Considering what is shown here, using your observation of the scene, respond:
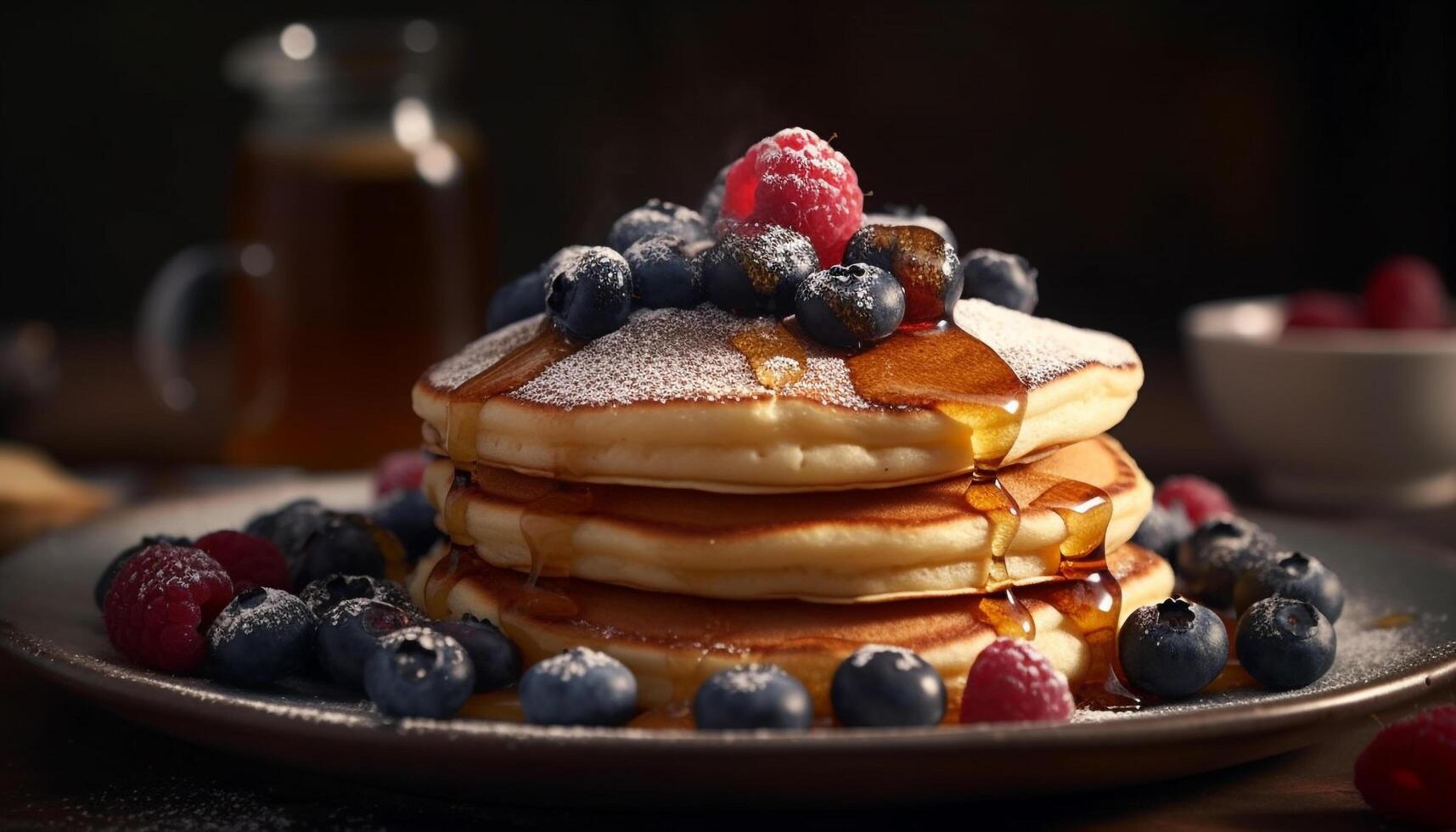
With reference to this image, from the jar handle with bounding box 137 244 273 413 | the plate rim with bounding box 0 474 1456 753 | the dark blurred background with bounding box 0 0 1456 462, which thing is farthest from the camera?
the dark blurred background with bounding box 0 0 1456 462

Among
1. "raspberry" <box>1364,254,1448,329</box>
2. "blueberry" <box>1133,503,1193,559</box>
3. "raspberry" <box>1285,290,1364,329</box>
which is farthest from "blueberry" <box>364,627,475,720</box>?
"raspberry" <box>1364,254,1448,329</box>

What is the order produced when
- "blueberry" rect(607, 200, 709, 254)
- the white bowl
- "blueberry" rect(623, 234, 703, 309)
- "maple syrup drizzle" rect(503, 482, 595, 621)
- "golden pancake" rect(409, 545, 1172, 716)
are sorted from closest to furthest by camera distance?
"golden pancake" rect(409, 545, 1172, 716), "maple syrup drizzle" rect(503, 482, 595, 621), "blueberry" rect(623, 234, 703, 309), "blueberry" rect(607, 200, 709, 254), the white bowl

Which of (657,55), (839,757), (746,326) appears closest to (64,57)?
(657,55)

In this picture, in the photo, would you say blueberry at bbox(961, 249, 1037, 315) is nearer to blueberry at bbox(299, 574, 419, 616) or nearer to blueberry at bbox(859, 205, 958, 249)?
blueberry at bbox(859, 205, 958, 249)

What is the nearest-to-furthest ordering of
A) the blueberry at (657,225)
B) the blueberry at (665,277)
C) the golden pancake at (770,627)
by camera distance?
the golden pancake at (770,627)
the blueberry at (665,277)
the blueberry at (657,225)

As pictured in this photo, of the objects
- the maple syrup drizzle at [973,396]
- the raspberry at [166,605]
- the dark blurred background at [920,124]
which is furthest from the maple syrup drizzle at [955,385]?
Result: the dark blurred background at [920,124]

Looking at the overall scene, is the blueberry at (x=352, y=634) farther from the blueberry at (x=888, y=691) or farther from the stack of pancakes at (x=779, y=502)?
the blueberry at (x=888, y=691)
